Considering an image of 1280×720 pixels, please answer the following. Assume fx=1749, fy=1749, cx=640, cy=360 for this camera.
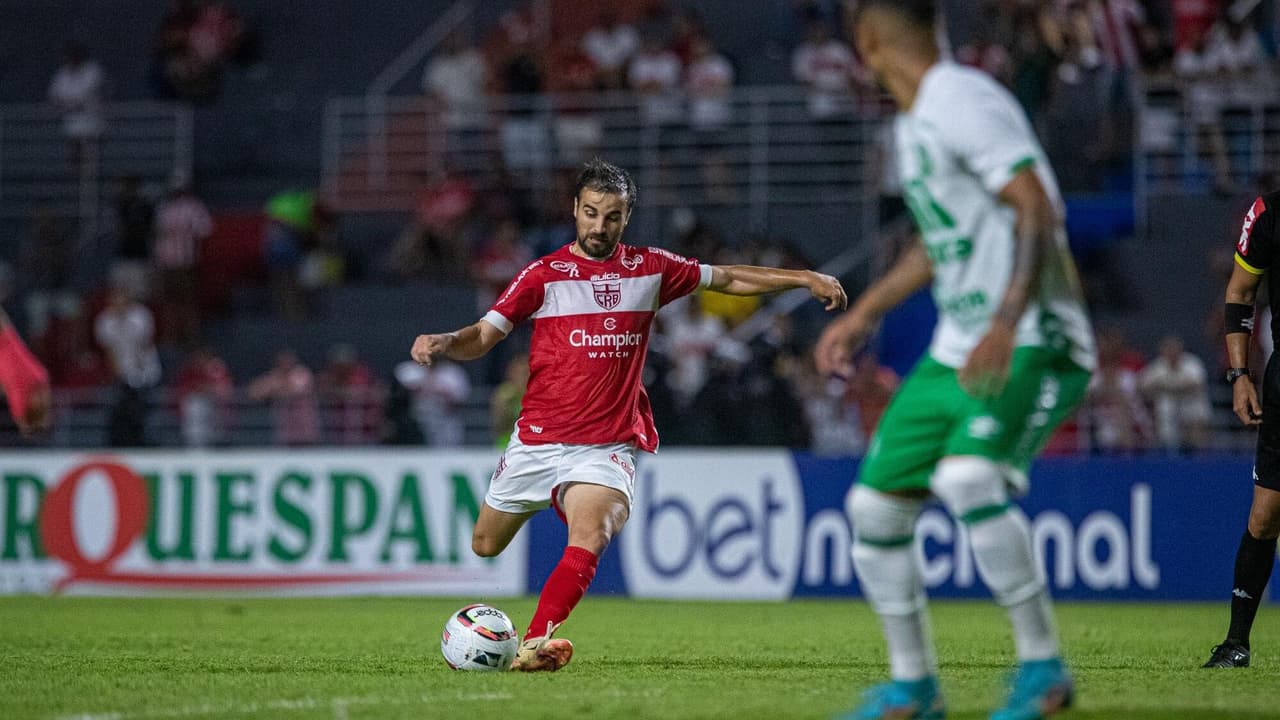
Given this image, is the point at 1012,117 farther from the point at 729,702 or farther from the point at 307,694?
the point at 307,694

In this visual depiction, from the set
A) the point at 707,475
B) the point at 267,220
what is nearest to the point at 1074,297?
the point at 707,475

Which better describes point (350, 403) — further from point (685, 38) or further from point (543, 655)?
point (543, 655)

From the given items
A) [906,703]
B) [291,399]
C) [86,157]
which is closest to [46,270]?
[86,157]

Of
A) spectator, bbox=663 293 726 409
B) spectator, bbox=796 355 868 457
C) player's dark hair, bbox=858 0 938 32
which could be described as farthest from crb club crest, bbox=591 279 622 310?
spectator, bbox=663 293 726 409

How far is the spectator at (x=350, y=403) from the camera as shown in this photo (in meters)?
19.7

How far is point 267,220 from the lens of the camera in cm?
2361

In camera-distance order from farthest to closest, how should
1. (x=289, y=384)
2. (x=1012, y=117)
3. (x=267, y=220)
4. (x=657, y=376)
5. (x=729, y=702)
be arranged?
(x=267, y=220), (x=289, y=384), (x=657, y=376), (x=729, y=702), (x=1012, y=117)

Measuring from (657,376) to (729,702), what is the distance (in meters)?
10.7

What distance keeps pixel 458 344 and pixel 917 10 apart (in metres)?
3.44

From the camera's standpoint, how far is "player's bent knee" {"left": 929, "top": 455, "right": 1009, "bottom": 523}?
5.55 meters

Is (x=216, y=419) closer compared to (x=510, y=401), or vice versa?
(x=510, y=401)

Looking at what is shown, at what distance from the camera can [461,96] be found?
23484mm

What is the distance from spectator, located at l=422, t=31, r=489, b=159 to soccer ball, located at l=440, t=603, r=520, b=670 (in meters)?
15.4

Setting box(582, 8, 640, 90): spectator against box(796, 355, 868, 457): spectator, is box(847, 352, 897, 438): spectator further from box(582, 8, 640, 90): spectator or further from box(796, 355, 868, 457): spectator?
box(582, 8, 640, 90): spectator
